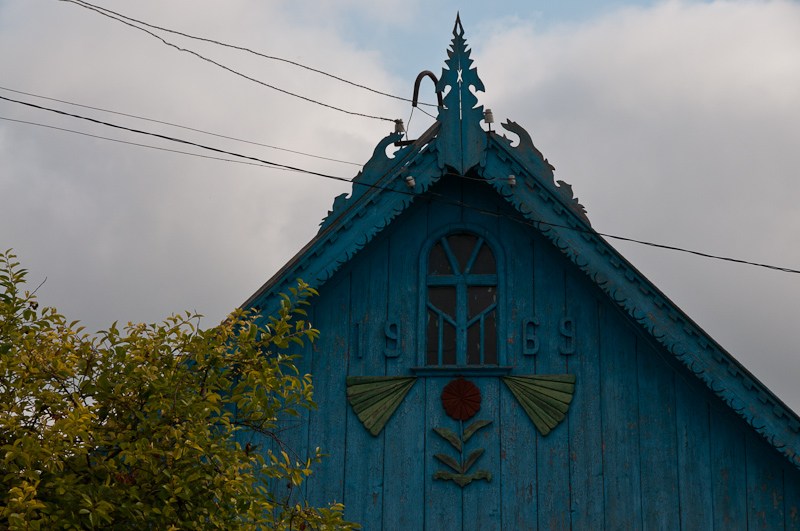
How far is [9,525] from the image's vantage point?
16.4 feet

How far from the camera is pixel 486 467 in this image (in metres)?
8.31

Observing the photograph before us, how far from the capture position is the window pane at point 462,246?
897 cm

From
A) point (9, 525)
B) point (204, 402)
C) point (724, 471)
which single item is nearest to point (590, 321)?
point (724, 471)

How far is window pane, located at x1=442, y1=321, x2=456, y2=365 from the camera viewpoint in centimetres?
869

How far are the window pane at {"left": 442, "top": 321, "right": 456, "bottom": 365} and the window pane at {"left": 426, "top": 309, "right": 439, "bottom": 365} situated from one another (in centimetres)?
7

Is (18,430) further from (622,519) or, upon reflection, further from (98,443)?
(622,519)

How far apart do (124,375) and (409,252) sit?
376 centimetres

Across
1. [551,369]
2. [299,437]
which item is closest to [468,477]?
[551,369]

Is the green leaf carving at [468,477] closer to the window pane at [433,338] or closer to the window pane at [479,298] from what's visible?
the window pane at [433,338]

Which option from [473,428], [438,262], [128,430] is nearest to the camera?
[128,430]

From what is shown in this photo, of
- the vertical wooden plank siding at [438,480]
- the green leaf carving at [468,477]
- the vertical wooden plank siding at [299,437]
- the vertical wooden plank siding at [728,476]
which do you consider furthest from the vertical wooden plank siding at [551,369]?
the vertical wooden plank siding at [299,437]

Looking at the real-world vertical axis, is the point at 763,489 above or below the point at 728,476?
below

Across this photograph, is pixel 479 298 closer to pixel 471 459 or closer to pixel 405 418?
pixel 405 418

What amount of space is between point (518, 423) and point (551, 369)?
60 cm
